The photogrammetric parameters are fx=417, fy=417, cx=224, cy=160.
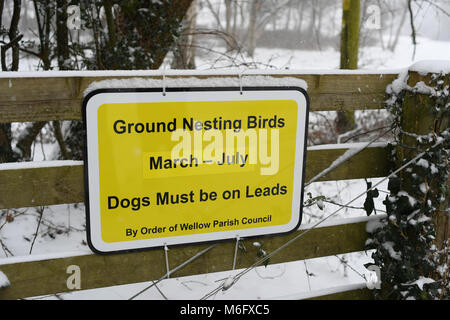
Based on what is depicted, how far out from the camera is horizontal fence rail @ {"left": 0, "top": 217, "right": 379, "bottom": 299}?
69.2 inches

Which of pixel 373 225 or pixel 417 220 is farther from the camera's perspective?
pixel 373 225

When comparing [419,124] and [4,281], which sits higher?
[419,124]

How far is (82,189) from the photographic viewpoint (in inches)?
69.3

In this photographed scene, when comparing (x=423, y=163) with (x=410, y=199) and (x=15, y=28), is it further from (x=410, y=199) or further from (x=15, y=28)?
(x=15, y=28)

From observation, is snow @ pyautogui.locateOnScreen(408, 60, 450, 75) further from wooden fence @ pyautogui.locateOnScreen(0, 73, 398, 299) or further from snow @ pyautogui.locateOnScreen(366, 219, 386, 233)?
snow @ pyautogui.locateOnScreen(366, 219, 386, 233)

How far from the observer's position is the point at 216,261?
201 cm

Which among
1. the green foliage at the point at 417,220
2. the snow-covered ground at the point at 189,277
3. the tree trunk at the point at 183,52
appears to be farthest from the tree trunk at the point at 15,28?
the green foliage at the point at 417,220

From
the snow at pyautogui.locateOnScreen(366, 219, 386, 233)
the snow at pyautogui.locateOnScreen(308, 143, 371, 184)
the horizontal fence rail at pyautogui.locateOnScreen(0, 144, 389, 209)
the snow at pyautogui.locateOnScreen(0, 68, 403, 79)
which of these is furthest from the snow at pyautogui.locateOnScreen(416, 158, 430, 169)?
the horizontal fence rail at pyautogui.locateOnScreen(0, 144, 389, 209)

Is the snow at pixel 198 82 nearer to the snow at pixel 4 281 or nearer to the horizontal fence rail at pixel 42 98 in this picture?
the horizontal fence rail at pixel 42 98

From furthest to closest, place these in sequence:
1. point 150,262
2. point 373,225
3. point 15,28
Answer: point 15,28 → point 373,225 → point 150,262

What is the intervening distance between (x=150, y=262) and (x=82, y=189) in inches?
17.9

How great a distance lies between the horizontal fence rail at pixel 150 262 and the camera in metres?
1.76

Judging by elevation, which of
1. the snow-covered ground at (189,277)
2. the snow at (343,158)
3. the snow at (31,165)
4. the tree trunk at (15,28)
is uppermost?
the tree trunk at (15,28)

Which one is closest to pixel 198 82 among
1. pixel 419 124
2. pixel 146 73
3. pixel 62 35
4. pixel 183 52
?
pixel 146 73
